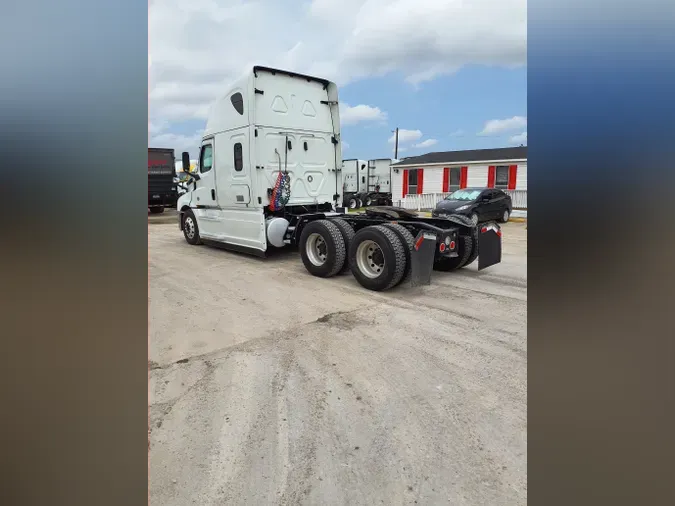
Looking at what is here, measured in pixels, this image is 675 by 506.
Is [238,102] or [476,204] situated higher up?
[238,102]

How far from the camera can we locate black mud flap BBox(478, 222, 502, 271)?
22.9ft

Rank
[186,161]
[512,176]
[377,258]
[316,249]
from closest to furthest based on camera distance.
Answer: [377,258] → [316,249] → [186,161] → [512,176]

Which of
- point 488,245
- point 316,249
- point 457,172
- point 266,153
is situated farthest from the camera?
point 457,172

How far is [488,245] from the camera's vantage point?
710 cm

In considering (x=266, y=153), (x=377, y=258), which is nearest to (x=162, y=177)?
(x=266, y=153)

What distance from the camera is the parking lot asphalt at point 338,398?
2430 millimetres

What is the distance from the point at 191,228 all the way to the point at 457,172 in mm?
18125

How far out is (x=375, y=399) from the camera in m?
3.33

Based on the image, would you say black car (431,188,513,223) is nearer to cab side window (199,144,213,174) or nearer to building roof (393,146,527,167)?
building roof (393,146,527,167)

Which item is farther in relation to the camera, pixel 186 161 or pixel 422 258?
pixel 186 161

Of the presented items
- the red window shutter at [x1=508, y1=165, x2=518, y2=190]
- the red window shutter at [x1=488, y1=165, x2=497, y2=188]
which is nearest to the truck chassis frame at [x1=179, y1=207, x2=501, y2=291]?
the red window shutter at [x1=508, y1=165, x2=518, y2=190]

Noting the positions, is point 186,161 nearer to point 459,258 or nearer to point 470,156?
point 459,258
